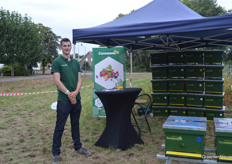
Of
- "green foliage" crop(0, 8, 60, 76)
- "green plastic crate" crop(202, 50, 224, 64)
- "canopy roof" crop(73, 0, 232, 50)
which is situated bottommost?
"green plastic crate" crop(202, 50, 224, 64)

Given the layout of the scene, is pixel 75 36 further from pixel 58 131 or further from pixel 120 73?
pixel 58 131

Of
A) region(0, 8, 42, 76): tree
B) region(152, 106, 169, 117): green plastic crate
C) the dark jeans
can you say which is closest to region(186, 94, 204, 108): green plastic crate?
region(152, 106, 169, 117): green plastic crate

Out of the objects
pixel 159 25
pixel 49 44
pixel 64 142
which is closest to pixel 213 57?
pixel 159 25

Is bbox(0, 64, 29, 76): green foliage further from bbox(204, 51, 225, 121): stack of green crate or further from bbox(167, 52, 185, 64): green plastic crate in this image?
bbox(204, 51, 225, 121): stack of green crate

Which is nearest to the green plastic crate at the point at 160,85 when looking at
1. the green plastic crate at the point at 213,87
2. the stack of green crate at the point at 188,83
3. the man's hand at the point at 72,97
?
the stack of green crate at the point at 188,83

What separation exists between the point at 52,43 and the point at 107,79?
43.3 metres

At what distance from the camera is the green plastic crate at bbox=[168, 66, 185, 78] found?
623 centimetres

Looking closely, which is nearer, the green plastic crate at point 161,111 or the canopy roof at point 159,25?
the canopy roof at point 159,25

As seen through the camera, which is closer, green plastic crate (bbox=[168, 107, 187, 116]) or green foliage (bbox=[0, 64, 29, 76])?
green plastic crate (bbox=[168, 107, 187, 116])

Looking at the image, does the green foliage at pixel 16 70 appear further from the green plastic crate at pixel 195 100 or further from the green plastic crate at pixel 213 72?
the green plastic crate at pixel 213 72

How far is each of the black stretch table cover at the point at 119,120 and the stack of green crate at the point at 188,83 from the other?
2.56m

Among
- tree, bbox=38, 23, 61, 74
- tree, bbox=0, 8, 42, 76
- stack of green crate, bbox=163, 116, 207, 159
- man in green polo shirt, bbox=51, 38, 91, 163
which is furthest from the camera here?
tree, bbox=38, 23, 61, 74

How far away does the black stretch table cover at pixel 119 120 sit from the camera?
12.8ft

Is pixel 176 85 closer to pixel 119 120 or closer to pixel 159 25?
pixel 159 25
